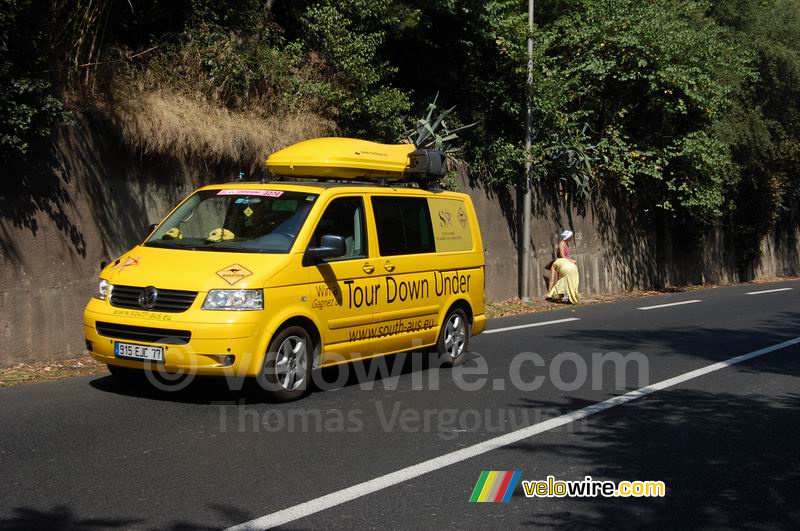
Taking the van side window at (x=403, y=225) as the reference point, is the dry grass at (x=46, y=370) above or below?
below

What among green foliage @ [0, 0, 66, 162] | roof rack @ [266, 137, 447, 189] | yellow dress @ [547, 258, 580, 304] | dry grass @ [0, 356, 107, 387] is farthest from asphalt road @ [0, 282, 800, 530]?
yellow dress @ [547, 258, 580, 304]

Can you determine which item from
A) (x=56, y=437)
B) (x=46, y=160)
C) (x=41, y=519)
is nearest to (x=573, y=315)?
(x=46, y=160)

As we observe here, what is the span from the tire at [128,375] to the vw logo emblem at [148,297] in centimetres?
104

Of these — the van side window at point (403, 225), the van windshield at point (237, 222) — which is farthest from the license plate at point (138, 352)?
the van side window at point (403, 225)

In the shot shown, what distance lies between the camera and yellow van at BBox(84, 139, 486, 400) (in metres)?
8.05

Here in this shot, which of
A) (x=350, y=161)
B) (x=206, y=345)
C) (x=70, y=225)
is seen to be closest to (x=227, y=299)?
(x=206, y=345)

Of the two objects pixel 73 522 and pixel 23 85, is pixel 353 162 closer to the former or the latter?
pixel 23 85

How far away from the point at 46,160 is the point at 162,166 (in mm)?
2024

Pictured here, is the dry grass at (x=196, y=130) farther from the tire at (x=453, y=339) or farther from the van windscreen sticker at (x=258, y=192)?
the tire at (x=453, y=339)

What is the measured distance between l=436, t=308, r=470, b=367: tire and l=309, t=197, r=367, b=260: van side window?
66.8 inches

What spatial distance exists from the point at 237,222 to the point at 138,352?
1.62 meters

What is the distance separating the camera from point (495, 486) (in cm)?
604

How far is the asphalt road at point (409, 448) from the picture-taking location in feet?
17.8

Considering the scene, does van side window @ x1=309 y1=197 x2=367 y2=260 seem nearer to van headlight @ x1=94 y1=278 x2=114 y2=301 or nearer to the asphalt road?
the asphalt road
